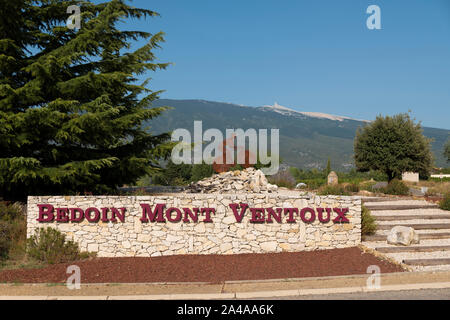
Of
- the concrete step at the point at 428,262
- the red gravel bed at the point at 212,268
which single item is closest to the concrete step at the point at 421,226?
the red gravel bed at the point at 212,268

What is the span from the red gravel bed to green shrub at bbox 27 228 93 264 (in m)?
0.46

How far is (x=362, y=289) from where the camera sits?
840cm

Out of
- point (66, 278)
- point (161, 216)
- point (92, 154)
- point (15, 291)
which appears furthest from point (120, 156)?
point (15, 291)

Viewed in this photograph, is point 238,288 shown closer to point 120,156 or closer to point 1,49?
point 120,156

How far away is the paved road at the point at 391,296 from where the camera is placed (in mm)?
7871

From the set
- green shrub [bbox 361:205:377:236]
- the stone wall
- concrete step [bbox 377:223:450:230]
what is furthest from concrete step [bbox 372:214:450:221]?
the stone wall

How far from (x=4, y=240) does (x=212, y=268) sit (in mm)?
6658

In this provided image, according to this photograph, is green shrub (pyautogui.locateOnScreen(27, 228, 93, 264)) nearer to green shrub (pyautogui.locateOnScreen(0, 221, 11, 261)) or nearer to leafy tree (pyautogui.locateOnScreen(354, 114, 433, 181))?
green shrub (pyautogui.locateOnScreen(0, 221, 11, 261))

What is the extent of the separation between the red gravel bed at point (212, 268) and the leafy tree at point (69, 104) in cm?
367

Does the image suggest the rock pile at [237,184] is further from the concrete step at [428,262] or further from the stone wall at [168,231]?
the concrete step at [428,262]

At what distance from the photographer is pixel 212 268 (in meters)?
10.7

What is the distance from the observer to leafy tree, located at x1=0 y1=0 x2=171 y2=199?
13117 millimetres

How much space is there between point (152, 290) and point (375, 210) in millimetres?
11021

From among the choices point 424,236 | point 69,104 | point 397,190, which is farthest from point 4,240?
point 397,190
